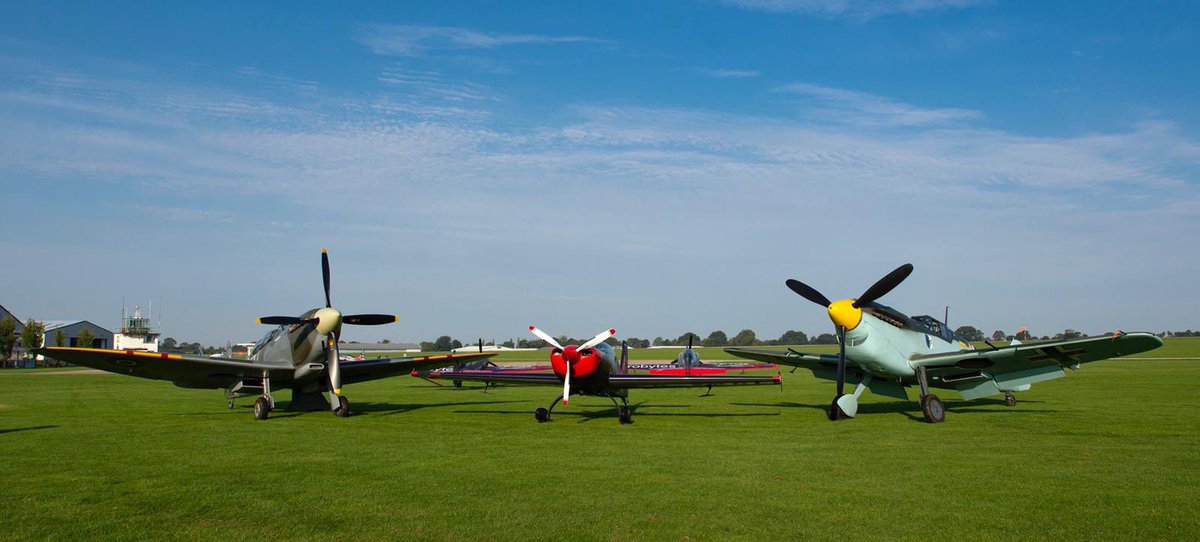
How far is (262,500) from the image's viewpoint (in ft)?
28.1

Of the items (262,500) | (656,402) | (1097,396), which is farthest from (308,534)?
(1097,396)

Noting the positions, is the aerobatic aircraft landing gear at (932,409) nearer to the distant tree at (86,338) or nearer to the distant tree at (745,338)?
the distant tree at (86,338)

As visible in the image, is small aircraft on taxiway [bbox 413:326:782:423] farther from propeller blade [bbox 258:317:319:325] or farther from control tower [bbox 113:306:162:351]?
control tower [bbox 113:306:162:351]

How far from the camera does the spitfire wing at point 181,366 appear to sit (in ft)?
59.8

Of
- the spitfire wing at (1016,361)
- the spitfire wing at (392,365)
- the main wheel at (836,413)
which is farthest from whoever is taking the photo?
the spitfire wing at (392,365)

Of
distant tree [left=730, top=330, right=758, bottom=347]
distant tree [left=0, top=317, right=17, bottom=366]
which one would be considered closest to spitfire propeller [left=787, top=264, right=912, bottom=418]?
distant tree [left=0, top=317, right=17, bottom=366]

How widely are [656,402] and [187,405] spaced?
47.3 ft

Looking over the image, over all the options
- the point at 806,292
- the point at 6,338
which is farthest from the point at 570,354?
the point at 6,338

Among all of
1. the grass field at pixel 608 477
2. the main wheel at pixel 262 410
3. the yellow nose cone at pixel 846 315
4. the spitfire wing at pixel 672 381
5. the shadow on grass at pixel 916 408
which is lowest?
the shadow on grass at pixel 916 408

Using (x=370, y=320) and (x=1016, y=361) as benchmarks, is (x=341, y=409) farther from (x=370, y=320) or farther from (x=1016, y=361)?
(x=1016, y=361)

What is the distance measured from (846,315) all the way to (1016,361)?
4.09m

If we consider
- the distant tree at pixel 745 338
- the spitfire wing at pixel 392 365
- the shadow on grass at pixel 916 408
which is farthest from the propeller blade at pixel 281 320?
the distant tree at pixel 745 338

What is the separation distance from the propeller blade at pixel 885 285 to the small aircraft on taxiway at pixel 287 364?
33.1 feet

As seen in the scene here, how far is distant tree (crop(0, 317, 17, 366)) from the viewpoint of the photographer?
7906 cm
